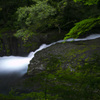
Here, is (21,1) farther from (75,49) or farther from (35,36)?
(75,49)

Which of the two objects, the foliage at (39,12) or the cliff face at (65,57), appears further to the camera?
the foliage at (39,12)

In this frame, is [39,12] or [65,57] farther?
[39,12]

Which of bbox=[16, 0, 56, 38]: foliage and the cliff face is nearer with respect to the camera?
the cliff face

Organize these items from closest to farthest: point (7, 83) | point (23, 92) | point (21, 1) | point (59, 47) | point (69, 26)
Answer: point (23, 92) → point (7, 83) → point (59, 47) → point (69, 26) → point (21, 1)

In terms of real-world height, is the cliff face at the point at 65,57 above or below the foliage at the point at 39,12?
below

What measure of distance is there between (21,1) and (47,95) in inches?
602

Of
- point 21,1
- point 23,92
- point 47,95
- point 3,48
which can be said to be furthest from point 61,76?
point 21,1

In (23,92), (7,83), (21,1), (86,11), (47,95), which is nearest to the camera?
(47,95)

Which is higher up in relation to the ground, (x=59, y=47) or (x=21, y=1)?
(x=21, y=1)

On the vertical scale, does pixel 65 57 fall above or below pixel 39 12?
below

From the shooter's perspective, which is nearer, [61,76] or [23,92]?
[23,92]

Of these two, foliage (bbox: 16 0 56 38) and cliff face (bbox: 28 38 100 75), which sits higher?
foliage (bbox: 16 0 56 38)

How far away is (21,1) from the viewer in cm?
1620

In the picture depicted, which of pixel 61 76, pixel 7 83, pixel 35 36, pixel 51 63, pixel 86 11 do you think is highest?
pixel 86 11
